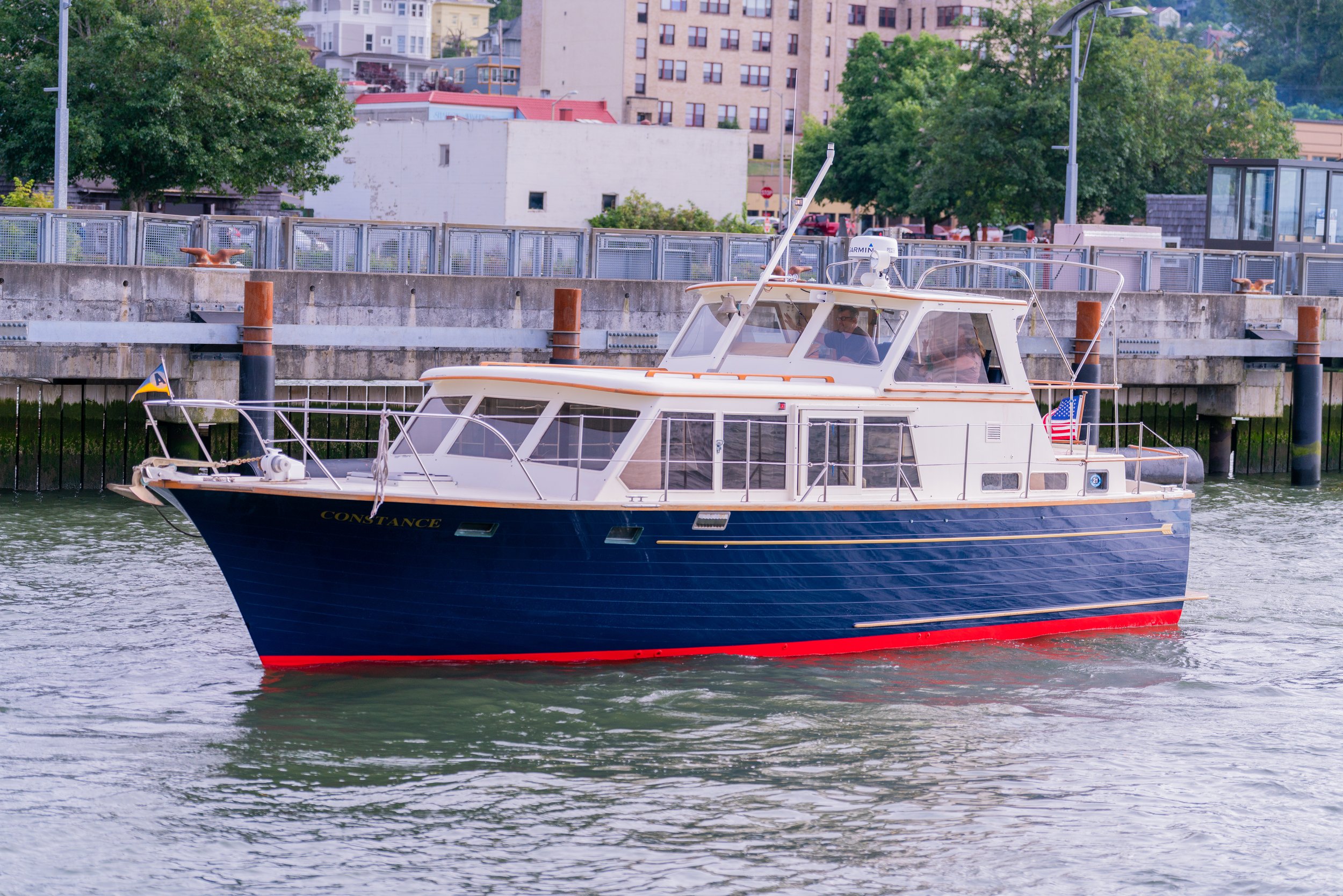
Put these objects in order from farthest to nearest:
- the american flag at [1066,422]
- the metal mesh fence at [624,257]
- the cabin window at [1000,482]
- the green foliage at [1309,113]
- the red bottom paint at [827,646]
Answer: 1. the green foliage at [1309,113]
2. the metal mesh fence at [624,257]
3. the american flag at [1066,422]
4. the cabin window at [1000,482]
5. the red bottom paint at [827,646]

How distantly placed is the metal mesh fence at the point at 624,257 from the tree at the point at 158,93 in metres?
15.8

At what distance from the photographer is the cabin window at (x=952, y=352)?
53.5ft

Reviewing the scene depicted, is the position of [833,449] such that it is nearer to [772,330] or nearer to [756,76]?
[772,330]

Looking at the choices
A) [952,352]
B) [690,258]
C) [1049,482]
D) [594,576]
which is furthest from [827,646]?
[690,258]

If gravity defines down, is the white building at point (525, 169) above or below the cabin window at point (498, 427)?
above

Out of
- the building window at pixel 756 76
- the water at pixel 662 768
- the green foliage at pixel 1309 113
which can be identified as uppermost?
the building window at pixel 756 76

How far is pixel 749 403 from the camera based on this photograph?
15.1m

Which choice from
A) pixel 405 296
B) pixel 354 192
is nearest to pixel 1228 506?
pixel 405 296

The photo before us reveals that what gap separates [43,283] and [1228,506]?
19086 millimetres

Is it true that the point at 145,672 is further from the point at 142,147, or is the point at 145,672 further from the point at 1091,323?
the point at 142,147

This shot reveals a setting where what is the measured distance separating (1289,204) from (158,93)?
89.0 feet

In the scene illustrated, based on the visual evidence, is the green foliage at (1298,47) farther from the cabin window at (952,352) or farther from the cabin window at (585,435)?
the cabin window at (585,435)

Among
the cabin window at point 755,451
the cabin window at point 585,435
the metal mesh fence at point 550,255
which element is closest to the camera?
the cabin window at point 585,435

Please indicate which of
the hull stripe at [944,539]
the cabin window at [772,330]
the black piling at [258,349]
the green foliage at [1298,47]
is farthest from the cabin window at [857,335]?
the green foliage at [1298,47]
